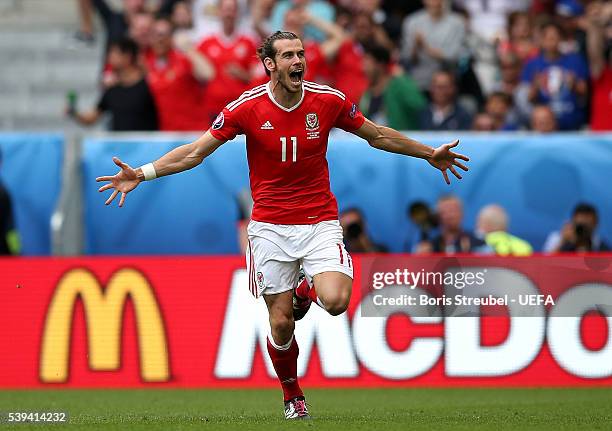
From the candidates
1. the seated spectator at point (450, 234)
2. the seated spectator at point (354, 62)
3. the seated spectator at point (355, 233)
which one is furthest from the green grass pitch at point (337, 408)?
the seated spectator at point (354, 62)

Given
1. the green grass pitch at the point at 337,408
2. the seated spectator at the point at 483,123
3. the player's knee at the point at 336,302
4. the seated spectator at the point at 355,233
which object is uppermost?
the seated spectator at the point at 483,123

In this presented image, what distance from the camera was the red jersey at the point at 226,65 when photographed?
15789mm

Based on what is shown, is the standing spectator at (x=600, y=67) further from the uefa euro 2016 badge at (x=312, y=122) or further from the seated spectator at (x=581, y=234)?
the uefa euro 2016 badge at (x=312, y=122)

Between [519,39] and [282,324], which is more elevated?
[519,39]

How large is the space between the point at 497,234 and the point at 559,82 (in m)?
2.41

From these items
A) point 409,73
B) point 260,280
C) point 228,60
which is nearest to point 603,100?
point 409,73

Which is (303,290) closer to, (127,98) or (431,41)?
(127,98)

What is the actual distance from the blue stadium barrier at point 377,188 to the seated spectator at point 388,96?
0.71 metres

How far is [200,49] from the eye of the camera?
16.1 m

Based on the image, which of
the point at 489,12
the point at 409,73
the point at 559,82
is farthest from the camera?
the point at 489,12

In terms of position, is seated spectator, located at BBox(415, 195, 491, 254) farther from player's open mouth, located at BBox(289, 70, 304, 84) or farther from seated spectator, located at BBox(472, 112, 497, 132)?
player's open mouth, located at BBox(289, 70, 304, 84)

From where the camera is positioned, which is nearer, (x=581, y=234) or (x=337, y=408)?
(x=337, y=408)

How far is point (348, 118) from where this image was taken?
9578 mm

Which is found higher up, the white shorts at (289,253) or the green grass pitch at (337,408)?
the white shorts at (289,253)
